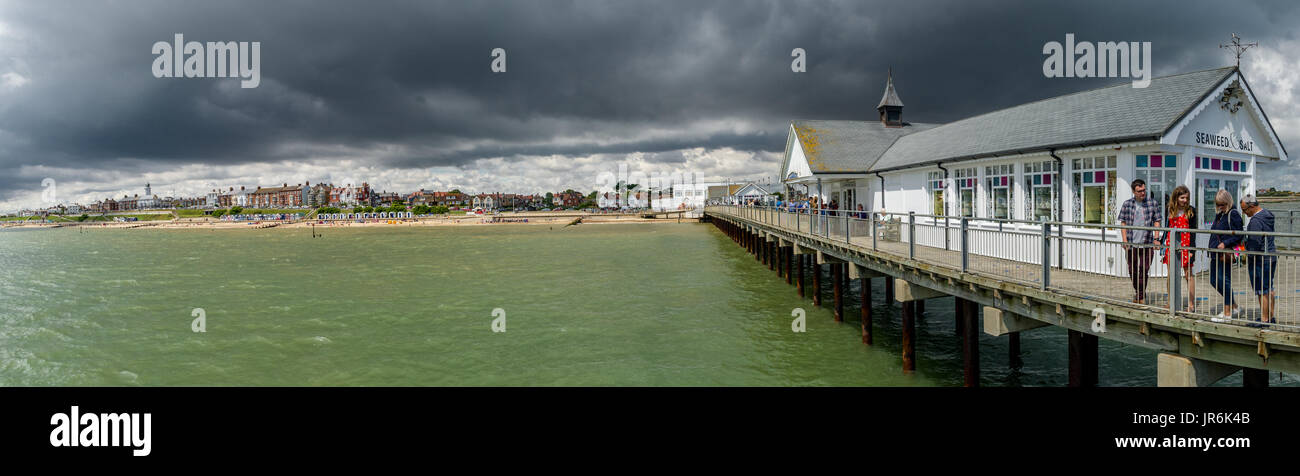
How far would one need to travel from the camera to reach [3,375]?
604 inches

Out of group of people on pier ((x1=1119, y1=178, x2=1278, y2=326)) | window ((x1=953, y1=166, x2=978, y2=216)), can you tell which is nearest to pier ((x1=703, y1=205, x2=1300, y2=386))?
group of people on pier ((x1=1119, y1=178, x2=1278, y2=326))

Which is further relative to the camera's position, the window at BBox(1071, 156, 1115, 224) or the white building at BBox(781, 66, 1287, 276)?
the window at BBox(1071, 156, 1115, 224)

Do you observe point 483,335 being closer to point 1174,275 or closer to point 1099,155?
point 1099,155

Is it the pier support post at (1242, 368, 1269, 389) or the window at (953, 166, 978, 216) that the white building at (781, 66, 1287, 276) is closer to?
the window at (953, 166, 978, 216)

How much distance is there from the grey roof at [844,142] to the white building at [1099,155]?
7.15 m

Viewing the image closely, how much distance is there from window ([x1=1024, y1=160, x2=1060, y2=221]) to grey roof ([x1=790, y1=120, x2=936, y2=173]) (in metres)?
11.7

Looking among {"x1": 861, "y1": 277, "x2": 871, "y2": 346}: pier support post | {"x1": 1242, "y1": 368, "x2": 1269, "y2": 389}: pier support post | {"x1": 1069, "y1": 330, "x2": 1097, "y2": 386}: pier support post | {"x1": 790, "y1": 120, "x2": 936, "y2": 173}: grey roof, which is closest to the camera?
{"x1": 1242, "y1": 368, "x2": 1269, "y2": 389}: pier support post

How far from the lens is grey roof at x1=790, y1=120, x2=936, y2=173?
28.0 metres

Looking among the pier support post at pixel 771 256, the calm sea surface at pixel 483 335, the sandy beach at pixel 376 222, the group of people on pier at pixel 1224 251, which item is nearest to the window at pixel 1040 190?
the calm sea surface at pixel 483 335

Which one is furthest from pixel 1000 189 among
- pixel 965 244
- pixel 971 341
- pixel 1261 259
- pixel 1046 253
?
pixel 1261 259

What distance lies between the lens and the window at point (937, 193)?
19.1 meters
